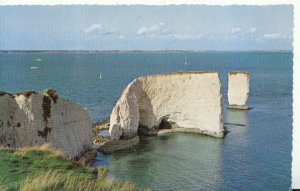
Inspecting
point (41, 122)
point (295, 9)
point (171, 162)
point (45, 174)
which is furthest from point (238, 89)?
point (45, 174)

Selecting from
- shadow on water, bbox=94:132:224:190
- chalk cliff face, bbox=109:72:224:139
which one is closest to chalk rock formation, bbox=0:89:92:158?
shadow on water, bbox=94:132:224:190

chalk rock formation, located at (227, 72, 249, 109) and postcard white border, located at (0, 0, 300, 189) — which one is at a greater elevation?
postcard white border, located at (0, 0, 300, 189)

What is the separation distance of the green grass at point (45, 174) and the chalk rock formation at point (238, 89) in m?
21.7

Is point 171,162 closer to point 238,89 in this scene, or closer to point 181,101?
point 181,101

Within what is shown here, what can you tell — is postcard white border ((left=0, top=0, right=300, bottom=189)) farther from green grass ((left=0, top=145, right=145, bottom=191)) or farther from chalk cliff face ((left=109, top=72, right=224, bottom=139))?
chalk cliff face ((left=109, top=72, right=224, bottom=139))

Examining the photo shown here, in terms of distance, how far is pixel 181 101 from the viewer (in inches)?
882

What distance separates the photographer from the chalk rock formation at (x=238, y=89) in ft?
92.5

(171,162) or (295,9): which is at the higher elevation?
(295,9)

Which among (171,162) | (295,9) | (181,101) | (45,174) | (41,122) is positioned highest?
(295,9)

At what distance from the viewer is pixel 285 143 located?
1551 cm

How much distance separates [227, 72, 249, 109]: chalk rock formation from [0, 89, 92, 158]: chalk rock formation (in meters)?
13.8

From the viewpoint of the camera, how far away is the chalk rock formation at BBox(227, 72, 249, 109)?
28183mm

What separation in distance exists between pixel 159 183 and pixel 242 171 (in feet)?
9.14

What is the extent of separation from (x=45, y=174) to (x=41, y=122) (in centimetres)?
831
